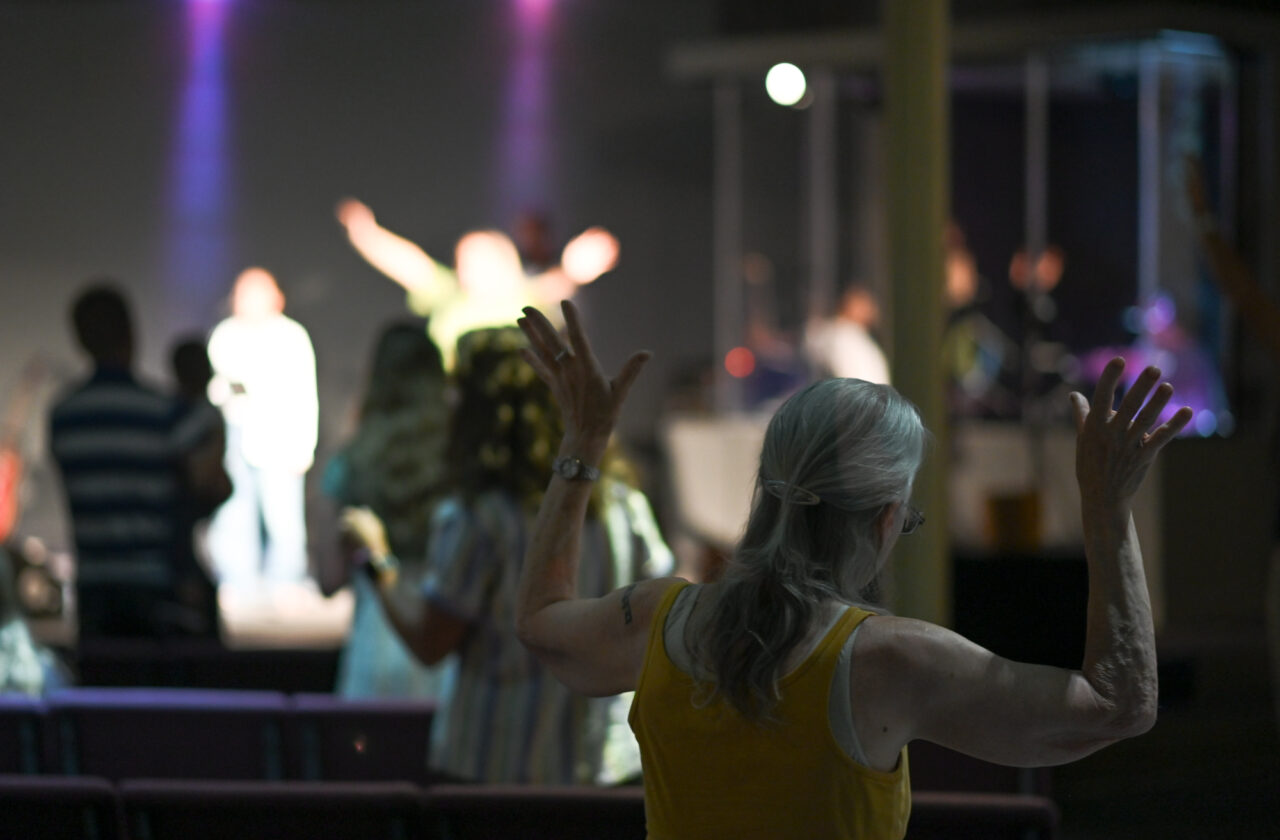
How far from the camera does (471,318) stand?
7875 mm

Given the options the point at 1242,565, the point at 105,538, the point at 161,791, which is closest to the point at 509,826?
the point at 161,791

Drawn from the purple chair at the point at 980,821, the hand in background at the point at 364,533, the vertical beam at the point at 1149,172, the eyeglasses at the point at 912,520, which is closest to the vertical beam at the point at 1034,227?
the vertical beam at the point at 1149,172

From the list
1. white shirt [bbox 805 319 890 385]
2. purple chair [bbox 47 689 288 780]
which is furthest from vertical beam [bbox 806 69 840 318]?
purple chair [bbox 47 689 288 780]

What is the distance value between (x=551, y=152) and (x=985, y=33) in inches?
124

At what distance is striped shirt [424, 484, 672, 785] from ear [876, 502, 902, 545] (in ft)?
3.38

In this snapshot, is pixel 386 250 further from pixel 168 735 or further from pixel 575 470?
pixel 575 470

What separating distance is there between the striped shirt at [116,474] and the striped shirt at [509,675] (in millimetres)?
1789

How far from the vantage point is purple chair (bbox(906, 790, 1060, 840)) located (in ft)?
6.28

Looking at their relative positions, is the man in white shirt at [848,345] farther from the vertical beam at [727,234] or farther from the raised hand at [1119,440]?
the raised hand at [1119,440]

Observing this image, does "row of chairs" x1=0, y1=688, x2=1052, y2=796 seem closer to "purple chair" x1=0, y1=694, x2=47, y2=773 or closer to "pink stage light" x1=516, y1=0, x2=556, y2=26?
"purple chair" x1=0, y1=694, x2=47, y2=773

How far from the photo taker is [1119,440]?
127cm

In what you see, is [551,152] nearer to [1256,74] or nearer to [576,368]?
[1256,74]

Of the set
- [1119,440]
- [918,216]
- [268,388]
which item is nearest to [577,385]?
[1119,440]

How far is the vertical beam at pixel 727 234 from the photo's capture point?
9.38 meters
